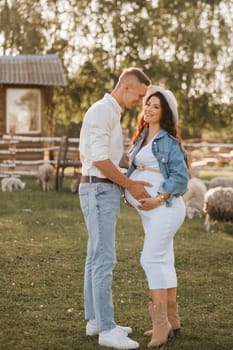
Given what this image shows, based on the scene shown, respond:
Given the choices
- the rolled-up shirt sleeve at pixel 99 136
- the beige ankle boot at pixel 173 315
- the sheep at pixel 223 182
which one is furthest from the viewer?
the sheep at pixel 223 182

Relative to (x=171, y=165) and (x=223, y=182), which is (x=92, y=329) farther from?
(x=223, y=182)

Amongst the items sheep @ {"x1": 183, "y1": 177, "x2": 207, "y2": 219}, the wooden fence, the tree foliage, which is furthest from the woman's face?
the tree foliage

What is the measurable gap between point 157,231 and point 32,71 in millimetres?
20627

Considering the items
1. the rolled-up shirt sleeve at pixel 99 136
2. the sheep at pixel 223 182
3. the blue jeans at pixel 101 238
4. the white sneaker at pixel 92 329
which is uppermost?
the rolled-up shirt sleeve at pixel 99 136

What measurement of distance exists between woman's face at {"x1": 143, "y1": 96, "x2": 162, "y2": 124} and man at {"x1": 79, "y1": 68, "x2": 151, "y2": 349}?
0.33 feet

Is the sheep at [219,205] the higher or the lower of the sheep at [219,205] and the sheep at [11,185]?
the higher

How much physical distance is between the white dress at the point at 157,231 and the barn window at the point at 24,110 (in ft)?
66.0

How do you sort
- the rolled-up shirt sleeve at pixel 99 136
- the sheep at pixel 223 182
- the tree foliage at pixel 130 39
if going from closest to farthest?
the rolled-up shirt sleeve at pixel 99 136 < the sheep at pixel 223 182 < the tree foliage at pixel 130 39

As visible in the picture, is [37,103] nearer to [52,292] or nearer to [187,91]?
[187,91]

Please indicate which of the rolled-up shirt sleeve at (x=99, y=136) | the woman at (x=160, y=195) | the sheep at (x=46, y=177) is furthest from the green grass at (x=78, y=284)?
the sheep at (x=46, y=177)

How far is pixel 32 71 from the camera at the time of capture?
25.9 metres

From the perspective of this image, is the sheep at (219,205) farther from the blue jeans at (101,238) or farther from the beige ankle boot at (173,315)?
the blue jeans at (101,238)

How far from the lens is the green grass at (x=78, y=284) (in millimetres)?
6184

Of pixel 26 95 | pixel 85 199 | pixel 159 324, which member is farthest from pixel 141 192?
pixel 26 95
